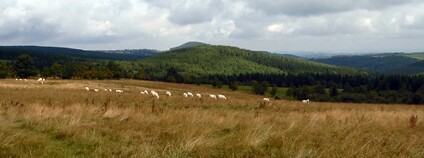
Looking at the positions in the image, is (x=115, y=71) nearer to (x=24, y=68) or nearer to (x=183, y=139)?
(x=24, y=68)

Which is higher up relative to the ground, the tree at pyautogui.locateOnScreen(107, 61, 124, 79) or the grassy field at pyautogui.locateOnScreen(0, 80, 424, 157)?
the grassy field at pyautogui.locateOnScreen(0, 80, 424, 157)

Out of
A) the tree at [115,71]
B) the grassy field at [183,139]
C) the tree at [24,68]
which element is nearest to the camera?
the grassy field at [183,139]

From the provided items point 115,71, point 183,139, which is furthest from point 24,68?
point 183,139

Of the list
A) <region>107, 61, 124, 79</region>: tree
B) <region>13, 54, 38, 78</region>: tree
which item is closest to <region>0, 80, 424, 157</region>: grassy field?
<region>13, 54, 38, 78</region>: tree

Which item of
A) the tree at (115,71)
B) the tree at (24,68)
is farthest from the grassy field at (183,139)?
the tree at (115,71)

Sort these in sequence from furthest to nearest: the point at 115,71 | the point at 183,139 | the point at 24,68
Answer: the point at 115,71 < the point at 24,68 < the point at 183,139

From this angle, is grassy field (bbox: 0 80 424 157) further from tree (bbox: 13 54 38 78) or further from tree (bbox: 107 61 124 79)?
tree (bbox: 107 61 124 79)

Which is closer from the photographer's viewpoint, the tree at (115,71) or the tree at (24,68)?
the tree at (24,68)

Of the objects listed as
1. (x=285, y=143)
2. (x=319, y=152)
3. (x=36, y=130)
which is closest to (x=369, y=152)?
(x=319, y=152)

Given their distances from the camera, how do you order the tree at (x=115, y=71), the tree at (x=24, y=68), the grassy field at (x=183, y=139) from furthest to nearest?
the tree at (x=115, y=71)
the tree at (x=24, y=68)
the grassy field at (x=183, y=139)

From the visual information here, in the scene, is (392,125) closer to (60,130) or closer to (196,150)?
(196,150)

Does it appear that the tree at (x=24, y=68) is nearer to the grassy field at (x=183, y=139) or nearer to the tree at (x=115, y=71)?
the tree at (x=115, y=71)

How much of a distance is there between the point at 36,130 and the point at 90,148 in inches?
78.9

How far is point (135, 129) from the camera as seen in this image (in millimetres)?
7961
